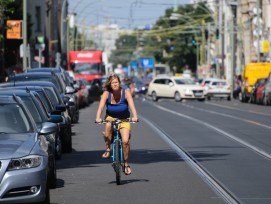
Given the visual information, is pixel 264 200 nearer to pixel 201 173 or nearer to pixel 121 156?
pixel 121 156

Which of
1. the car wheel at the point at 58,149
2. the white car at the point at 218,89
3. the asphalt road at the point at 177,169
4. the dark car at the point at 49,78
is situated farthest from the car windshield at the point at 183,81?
the car wheel at the point at 58,149

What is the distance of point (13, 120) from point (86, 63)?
6747 cm

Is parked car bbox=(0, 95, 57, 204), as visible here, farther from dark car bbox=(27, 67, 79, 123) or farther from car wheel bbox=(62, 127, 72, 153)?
dark car bbox=(27, 67, 79, 123)

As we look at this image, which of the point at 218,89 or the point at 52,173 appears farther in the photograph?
the point at 218,89

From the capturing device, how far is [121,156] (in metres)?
16.5

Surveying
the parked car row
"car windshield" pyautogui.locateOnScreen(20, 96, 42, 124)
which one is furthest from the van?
the parked car row

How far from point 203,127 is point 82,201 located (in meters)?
20.2

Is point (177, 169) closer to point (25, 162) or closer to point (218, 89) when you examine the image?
point (25, 162)

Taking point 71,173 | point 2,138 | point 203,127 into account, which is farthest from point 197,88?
point 2,138

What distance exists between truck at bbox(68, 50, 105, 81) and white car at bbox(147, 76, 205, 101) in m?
7.03

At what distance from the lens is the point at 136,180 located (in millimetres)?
17141

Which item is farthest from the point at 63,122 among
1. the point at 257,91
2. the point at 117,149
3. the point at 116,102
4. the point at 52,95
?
the point at 257,91

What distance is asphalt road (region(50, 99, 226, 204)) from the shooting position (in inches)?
578

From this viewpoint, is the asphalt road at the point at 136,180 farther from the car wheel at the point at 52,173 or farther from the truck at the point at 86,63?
the truck at the point at 86,63
